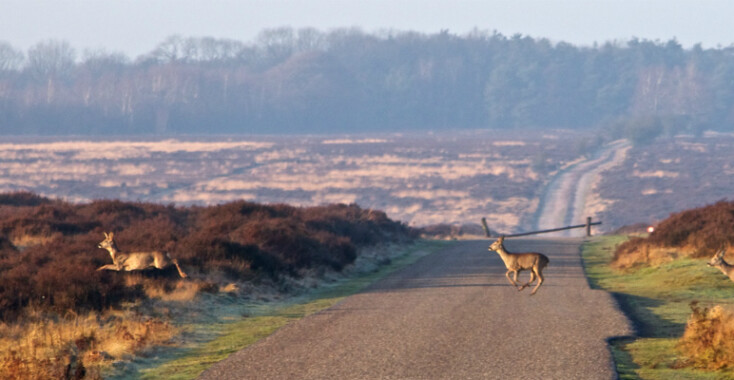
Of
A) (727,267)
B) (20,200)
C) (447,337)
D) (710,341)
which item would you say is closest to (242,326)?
(447,337)

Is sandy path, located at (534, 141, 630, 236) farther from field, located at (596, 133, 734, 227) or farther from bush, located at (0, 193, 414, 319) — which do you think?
bush, located at (0, 193, 414, 319)

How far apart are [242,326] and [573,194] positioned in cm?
7520

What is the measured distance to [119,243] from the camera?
22.1 metres

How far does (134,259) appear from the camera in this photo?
19219 mm

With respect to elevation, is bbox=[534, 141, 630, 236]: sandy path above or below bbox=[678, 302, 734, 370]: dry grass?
below

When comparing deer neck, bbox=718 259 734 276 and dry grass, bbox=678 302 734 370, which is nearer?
dry grass, bbox=678 302 734 370

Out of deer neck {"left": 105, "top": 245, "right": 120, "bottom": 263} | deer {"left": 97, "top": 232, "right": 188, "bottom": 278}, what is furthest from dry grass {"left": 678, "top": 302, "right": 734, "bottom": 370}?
deer neck {"left": 105, "top": 245, "right": 120, "bottom": 263}

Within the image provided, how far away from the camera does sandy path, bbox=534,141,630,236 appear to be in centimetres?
7356

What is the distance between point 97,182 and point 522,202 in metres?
39.7

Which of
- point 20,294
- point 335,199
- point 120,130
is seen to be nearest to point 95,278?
point 20,294

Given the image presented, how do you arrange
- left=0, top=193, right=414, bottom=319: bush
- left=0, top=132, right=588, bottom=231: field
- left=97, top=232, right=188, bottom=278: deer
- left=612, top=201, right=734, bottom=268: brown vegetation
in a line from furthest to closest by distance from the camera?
left=0, top=132, right=588, bottom=231: field, left=612, top=201, right=734, bottom=268: brown vegetation, left=97, top=232, right=188, bottom=278: deer, left=0, top=193, right=414, bottom=319: bush

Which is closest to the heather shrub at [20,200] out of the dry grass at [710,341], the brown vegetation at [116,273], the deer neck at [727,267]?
the brown vegetation at [116,273]

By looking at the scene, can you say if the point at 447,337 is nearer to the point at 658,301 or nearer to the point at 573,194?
the point at 658,301

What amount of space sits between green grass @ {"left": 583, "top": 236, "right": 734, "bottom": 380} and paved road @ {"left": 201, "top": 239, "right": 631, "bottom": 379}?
375 mm
